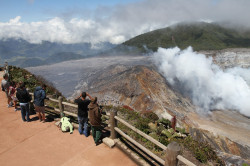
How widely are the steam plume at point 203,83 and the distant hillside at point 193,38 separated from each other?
97807 mm

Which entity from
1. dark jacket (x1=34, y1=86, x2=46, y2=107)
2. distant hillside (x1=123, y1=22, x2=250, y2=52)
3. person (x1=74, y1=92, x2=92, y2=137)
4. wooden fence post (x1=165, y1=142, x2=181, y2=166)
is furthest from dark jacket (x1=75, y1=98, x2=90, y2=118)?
distant hillside (x1=123, y1=22, x2=250, y2=52)

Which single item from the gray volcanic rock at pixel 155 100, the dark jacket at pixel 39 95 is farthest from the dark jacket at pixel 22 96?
the gray volcanic rock at pixel 155 100

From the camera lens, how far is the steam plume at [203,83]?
37841 mm

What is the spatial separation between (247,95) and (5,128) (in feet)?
161

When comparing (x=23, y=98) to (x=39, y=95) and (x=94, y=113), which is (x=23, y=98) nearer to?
(x=39, y=95)

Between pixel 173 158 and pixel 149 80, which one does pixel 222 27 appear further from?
pixel 173 158

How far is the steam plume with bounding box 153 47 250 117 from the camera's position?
124 feet

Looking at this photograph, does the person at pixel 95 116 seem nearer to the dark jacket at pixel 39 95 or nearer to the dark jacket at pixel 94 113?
the dark jacket at pixel 94 113

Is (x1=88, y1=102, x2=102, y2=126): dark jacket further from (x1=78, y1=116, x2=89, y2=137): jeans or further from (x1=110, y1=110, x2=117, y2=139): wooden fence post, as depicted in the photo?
(x1=78, y1=116, x2=89, y2=137): jeans

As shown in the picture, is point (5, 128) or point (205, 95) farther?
point (205, 95)

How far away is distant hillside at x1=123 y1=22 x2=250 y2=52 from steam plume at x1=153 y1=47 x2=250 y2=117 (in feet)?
321

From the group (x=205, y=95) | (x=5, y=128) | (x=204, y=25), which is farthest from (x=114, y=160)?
(x=204, y=25)

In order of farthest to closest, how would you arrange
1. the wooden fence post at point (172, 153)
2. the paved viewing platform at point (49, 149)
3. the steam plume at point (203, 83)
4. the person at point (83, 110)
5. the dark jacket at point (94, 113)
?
the steam plume at point (203, 83)
the person at point (83, 110)
the dark jacket at point (94, 113)
the paved viewing platform at point (49, 149)
the wooden fence post at point (172, 153)

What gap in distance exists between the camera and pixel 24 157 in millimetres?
6449
